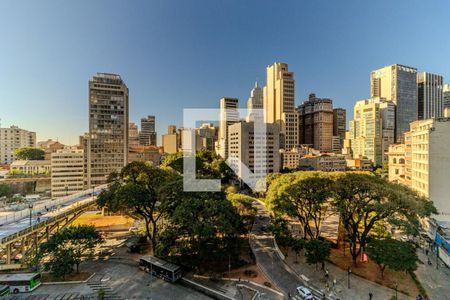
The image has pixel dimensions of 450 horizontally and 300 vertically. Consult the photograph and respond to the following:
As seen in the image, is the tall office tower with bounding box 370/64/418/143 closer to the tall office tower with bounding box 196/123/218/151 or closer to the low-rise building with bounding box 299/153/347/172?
the low-rise building with bounding box 299/153/347/172

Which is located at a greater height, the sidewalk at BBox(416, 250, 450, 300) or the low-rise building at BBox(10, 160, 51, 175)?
the low-rise building at BBox(10, 160, 51, 175)

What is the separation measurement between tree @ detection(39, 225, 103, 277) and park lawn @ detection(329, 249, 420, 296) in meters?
21.7

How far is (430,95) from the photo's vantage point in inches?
4102

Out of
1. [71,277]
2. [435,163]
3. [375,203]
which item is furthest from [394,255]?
[71,277]

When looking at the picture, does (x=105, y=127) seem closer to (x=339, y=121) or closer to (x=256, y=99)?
(x=256, y=99)

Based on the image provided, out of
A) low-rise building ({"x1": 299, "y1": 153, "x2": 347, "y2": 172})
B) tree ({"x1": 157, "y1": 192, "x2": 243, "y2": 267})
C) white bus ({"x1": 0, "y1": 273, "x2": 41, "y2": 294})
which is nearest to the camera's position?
white bus ({"x1": 0, "y1": 273, "x2": 41, "y2": 294})

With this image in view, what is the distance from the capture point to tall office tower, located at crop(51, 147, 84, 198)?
56.1 m

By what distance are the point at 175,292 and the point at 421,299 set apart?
16.7 metres

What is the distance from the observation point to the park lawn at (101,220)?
113 ft

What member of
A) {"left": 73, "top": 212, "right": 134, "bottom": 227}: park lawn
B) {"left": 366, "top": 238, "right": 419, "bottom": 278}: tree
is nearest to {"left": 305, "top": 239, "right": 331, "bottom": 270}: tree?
{"left": 366, "top": 238, "right": 419, "bottom": 278}: tree

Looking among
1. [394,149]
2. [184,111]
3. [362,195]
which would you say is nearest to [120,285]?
[184,111]

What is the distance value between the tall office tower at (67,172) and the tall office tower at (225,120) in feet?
131

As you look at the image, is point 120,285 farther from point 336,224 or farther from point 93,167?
point 93,167

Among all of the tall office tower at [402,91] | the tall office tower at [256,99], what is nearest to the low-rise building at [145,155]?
the tall office tower at [256,99]
